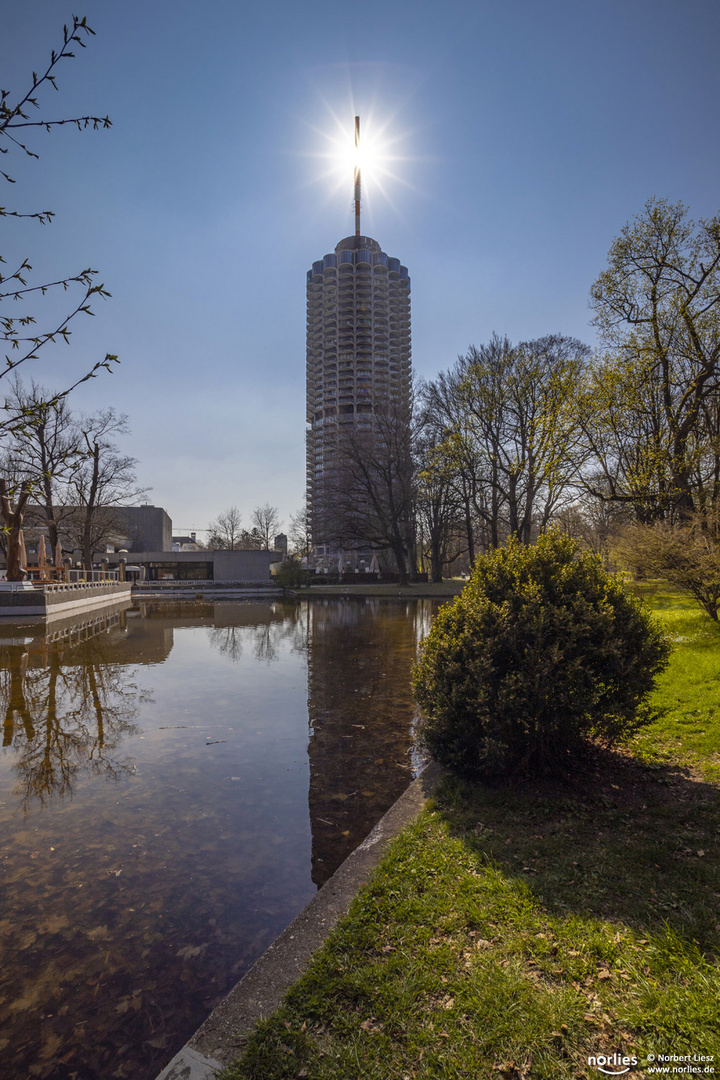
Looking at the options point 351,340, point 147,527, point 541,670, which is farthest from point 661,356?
point 351,340

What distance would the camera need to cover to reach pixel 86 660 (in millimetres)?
11531

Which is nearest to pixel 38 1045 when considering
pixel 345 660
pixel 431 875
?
pixel 431 875

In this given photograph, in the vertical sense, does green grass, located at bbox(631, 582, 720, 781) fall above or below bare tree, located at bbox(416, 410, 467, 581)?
below

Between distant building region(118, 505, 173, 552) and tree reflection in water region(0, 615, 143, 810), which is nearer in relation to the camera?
tree reflection in water region(0, 615, 143, 810)

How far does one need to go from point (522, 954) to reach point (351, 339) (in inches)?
3687

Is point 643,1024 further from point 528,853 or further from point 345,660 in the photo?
point 345,660

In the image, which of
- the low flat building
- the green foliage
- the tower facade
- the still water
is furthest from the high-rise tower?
the still water

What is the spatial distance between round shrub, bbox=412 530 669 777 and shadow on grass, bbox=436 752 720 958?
12.3 inches

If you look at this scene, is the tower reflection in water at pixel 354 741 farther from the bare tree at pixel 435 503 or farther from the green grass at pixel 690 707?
the bare tree at pixel 435 503

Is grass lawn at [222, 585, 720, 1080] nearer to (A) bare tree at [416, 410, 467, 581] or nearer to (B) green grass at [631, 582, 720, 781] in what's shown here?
(B) green grass at [631, 582, 720, 781]

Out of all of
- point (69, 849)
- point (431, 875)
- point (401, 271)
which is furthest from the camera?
point (401, 271)

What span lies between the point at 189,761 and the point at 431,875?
3.32 meters

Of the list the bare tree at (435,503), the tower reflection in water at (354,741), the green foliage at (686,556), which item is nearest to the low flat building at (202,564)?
the bare tree at (435,503)

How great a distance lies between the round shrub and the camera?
4.00 m
